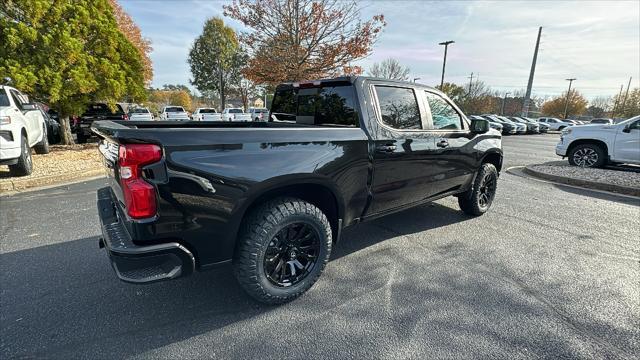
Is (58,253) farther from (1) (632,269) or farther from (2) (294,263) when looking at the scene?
(1) (632,269)

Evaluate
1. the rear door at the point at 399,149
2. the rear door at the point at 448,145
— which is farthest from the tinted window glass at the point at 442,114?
the rear door at the point at 399,149

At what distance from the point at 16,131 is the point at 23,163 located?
713mm

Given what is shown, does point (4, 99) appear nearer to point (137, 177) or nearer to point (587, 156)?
point (137, 177)

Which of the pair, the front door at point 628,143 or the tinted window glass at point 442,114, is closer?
the tinted window glass at point 442,114

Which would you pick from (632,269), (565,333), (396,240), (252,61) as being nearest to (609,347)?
(565,333)

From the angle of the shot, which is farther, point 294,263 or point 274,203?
point 294,263

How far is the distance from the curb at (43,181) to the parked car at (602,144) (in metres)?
12.7

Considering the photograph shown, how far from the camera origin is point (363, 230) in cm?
420

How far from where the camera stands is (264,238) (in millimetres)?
2338

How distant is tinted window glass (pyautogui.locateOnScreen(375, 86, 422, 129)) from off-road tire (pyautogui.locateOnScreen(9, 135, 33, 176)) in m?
7.01

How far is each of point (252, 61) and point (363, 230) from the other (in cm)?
1274

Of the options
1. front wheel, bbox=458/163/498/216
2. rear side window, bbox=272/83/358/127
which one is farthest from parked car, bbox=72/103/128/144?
front wheel, bbox=458/163/498/216

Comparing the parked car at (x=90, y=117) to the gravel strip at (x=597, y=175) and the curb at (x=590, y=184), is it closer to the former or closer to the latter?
the curb at (x=590, y=184)

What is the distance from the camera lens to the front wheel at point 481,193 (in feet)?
14.9
